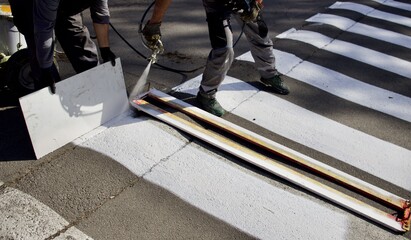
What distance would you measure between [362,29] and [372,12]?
88 centimetres

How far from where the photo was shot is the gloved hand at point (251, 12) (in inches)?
120

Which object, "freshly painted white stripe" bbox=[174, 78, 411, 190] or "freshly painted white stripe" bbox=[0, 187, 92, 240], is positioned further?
"freshly painted white stripe" bbox=[174, 78, 411, 190]

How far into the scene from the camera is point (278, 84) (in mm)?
3676

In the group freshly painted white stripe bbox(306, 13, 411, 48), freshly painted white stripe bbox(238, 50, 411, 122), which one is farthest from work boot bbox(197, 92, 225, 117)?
freshly painted white stripe bbox(306, 13, 411, 48)

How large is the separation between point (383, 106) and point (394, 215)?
1550mm

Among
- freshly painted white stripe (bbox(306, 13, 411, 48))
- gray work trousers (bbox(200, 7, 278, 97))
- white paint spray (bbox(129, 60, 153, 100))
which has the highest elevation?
gray work trousers (bbox(200, 7, 278, 97))

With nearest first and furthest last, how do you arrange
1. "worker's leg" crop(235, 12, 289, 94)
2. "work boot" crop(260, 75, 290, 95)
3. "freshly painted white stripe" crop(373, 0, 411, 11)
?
"worker's leg" crop(235, 12, 289, 94) < "work boot" crop(260, 75, 290, 95) < "freshly painted white stripe" crop(373, 0, 411, 11)

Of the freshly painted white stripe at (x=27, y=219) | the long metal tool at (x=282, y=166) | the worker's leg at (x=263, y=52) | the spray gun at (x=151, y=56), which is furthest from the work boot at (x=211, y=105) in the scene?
the freshly painted white stripe at (x=27, y=219)

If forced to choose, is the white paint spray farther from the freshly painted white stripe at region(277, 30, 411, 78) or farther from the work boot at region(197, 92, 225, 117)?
the freshly painted white stripe at region(277, 30, 411, 78)

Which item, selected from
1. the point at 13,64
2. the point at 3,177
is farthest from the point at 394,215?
the point at 13,64

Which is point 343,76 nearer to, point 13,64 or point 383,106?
point 383,106

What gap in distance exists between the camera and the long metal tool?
242 centimetres

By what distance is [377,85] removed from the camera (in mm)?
4035

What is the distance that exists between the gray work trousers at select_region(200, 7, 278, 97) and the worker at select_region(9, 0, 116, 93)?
2.53ft
